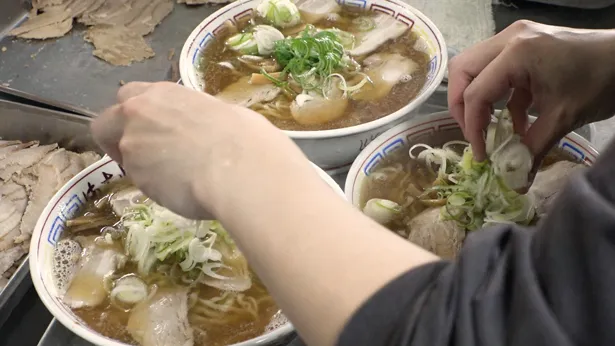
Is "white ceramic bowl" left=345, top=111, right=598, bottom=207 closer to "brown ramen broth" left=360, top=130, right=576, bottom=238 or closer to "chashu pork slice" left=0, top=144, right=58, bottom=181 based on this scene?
"brown ramen broth" left=360, top=130, right=576, bottom=238

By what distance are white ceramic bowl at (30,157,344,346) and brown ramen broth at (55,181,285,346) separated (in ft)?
0.08

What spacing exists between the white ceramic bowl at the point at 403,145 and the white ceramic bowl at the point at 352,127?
3 cm

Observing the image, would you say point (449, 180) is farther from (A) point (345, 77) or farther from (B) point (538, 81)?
(A) point (345, 77)

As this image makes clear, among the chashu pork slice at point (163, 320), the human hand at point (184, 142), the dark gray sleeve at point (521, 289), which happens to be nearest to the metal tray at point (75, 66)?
the chashu pork slice at point (163, 320)

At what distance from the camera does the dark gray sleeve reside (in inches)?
17.1

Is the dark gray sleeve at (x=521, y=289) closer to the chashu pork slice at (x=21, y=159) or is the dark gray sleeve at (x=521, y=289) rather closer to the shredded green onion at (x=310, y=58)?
the shredded green onion at (x=310, y=58)

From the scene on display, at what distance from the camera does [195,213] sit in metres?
0.68

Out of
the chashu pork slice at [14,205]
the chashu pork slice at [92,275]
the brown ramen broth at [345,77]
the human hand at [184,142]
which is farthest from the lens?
the brown ramen broth at [345,77]

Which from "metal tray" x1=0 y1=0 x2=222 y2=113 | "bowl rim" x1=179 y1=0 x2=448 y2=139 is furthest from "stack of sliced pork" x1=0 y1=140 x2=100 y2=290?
"bowl rim" x1=179 y1=0 x2=448 y2=139

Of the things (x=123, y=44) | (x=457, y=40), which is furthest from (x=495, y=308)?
(x=123, y=44)

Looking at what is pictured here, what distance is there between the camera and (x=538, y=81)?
0.99 meters

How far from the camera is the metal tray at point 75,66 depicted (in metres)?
1.67

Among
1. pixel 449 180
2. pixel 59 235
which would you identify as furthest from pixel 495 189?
pixel 59 235

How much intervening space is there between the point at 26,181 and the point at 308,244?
1149 millimetres
